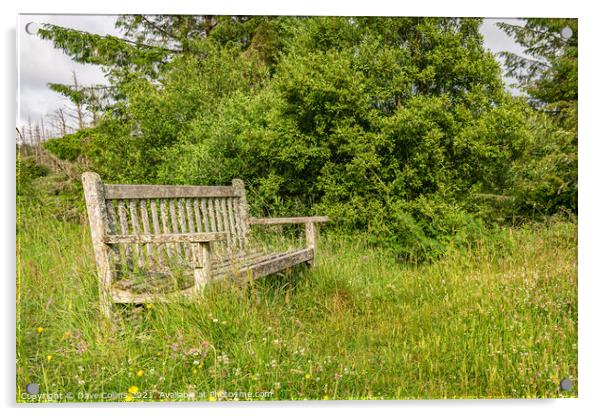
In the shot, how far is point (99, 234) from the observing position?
138 inches

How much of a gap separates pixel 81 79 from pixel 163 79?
1.50 meters

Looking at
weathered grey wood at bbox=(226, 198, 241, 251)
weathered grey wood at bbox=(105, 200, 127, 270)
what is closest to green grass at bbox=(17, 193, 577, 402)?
weathered grey wood at bbox=(105, 200, 127, 270)

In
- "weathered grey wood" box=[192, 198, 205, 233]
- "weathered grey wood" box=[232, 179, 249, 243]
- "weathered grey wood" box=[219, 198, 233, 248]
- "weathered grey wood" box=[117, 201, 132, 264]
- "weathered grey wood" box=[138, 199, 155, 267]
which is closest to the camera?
"weathered grey wood" box=[117, 201, 132, 264]

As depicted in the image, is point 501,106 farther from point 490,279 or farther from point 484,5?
point 490,279

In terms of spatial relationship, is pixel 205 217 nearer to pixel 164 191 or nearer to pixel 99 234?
pixel 164 191

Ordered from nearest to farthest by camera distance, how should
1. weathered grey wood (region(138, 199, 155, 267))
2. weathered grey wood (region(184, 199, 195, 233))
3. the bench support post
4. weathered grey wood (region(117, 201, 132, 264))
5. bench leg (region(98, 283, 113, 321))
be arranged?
1. the bench support post
2. bench leg (region(98, 283, 113, 321))
3. weathered grey wood (region(117, 201, 132, 264))
4. weathered grey wood (region(138, 199, 155, 267))
5. weathered grey wood (region(184, 199, 195, 233))

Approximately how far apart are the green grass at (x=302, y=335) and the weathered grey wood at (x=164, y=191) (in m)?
0.49

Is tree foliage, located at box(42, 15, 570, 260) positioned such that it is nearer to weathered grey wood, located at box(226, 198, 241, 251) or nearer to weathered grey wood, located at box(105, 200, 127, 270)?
weathered grey wood, located at box(226, 198, 241, 251)

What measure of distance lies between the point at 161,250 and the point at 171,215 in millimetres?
380

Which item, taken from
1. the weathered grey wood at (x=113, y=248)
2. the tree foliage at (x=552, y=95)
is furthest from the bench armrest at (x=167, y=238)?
the tree foliage at (x=552, y=95)

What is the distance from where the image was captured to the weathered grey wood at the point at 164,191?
12.1ft

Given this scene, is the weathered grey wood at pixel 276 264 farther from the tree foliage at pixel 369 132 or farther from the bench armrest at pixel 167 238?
the tree foliage at pixel 369 132

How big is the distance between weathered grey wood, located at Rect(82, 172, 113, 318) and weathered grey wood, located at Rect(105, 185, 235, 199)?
0.40 feet

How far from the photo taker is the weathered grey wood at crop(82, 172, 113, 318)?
3.50 m
